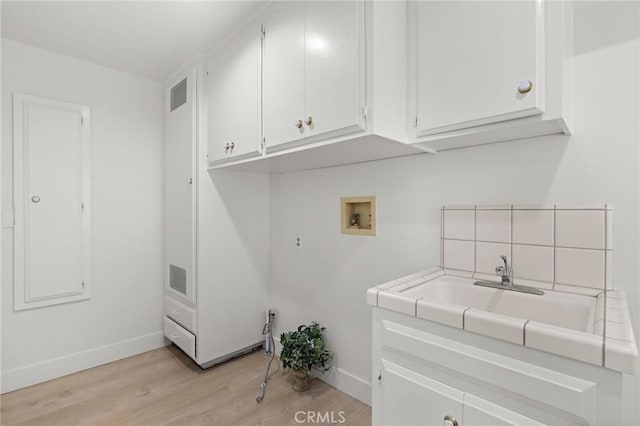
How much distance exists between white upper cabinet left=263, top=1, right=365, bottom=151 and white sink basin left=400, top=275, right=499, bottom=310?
0.73m

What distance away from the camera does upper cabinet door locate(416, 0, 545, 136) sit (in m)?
1.05

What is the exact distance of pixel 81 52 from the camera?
2.27m

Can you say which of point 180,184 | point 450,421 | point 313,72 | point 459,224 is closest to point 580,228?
point 459,224

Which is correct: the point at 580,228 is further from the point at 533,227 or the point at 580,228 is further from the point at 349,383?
the point at 349,383

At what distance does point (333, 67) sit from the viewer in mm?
1385

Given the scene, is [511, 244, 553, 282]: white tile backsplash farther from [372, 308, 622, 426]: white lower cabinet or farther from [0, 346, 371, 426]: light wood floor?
[0, 346, 371, 426]: light wood floor

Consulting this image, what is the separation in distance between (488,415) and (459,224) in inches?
32.6

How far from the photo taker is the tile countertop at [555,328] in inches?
28.5

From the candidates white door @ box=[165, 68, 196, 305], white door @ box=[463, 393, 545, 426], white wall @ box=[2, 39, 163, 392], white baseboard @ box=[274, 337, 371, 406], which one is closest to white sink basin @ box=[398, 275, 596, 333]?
white door @ box=[463, 393, 545, 426]

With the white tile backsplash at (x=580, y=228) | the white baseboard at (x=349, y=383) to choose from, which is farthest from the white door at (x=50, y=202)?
the white tile backsplash at (x=580, y=228)

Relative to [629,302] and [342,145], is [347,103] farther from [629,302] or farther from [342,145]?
[629,302]

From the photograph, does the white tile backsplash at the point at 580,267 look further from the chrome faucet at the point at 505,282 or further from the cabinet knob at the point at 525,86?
the cabinet knob at the point at 525,86

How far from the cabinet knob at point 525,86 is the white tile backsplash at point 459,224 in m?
0.58

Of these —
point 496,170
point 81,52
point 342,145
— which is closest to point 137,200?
point 81,52
